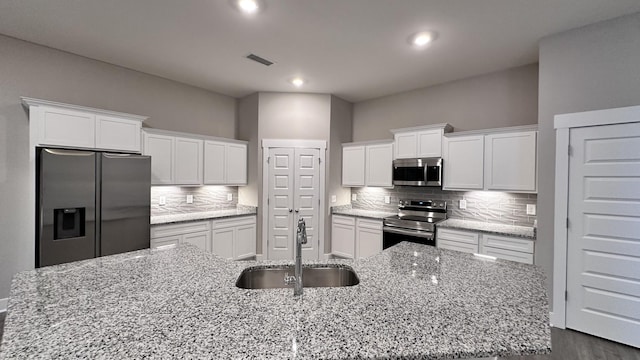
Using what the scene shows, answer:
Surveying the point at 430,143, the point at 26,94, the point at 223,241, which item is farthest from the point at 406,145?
the point at 26,94

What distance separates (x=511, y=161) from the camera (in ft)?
10.8

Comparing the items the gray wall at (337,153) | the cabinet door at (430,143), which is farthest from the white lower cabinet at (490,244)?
the gray wall at (337,153)

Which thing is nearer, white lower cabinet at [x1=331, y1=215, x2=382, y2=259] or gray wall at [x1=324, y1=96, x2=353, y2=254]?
white lower cabinet at [x1=331, y1=215, x2=382, y2=259]

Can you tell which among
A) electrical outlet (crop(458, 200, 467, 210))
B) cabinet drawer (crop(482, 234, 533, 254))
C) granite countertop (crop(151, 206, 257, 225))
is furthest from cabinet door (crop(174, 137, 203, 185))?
cabinet drawer (crop(482, 234, 533, 254))

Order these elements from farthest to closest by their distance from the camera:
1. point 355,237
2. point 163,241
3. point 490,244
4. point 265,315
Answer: point 355,237, point 163,241, point 490,244, point 265,315

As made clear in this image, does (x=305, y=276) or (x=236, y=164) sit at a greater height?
(x=236, y=164)

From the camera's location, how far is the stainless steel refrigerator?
2645mm

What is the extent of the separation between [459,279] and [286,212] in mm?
3394

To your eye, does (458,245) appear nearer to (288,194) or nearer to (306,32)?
(288,194)

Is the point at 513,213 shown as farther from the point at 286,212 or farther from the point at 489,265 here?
the point at 286,212

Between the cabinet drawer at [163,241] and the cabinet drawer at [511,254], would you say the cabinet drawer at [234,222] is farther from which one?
the cabinet drawer at [511,254]

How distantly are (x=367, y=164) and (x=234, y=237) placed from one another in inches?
99.8

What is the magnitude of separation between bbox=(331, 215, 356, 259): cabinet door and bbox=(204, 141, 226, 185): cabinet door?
208cm

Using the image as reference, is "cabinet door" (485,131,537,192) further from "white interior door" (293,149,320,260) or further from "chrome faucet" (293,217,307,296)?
"chrome faucet" (293,217,307,296)
